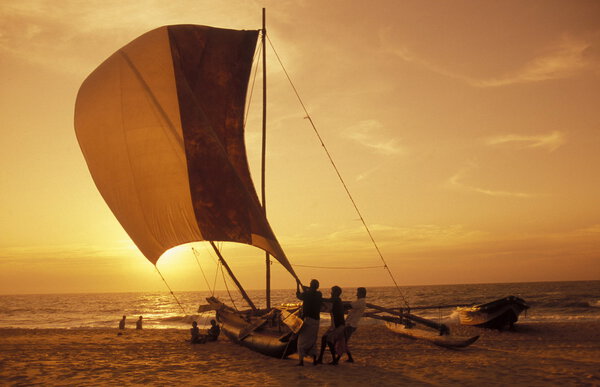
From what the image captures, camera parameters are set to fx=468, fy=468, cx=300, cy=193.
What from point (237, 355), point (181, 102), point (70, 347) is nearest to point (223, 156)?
point (181, 102)

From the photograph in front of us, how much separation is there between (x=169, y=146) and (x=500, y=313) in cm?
1714

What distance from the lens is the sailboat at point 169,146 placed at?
1514 cm

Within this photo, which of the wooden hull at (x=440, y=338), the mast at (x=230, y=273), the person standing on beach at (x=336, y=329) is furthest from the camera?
the mast at (x=230, y=273)

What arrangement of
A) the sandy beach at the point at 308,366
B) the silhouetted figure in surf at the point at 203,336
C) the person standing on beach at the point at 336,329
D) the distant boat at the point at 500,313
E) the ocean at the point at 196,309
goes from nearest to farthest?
the sandy beach at the point at 308,366 → the person standing on beach at the point at 336,329 → the silhouetted figure in surf at the point at 203,336 → the distant boat at the point at 500,313 → the ocean at the point at 196,309

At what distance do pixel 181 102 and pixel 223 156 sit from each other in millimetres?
2304

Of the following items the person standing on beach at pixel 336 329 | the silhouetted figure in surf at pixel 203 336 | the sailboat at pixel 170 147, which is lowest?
the silhouetted figure in surf at pixel 203 336

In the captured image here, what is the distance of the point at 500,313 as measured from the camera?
2233cm

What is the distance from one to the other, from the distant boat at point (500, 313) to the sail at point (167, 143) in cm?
1400

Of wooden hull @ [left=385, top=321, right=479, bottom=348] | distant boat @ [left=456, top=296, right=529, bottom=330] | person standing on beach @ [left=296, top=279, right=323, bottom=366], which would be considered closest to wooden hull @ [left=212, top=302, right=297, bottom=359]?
person standing on beach @ [left=296, top=279, right=323, bottom=366]

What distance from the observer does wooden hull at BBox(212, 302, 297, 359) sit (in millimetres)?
11594

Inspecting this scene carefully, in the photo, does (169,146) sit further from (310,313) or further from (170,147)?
(310,313)

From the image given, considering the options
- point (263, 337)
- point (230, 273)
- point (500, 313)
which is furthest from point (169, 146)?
point (500, 313)

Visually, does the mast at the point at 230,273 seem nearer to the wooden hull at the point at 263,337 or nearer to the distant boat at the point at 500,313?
the wooden hull at the point at 263,337

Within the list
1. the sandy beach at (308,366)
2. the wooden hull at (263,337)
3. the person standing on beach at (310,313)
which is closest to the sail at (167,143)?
the wooden hull at (263,337)
